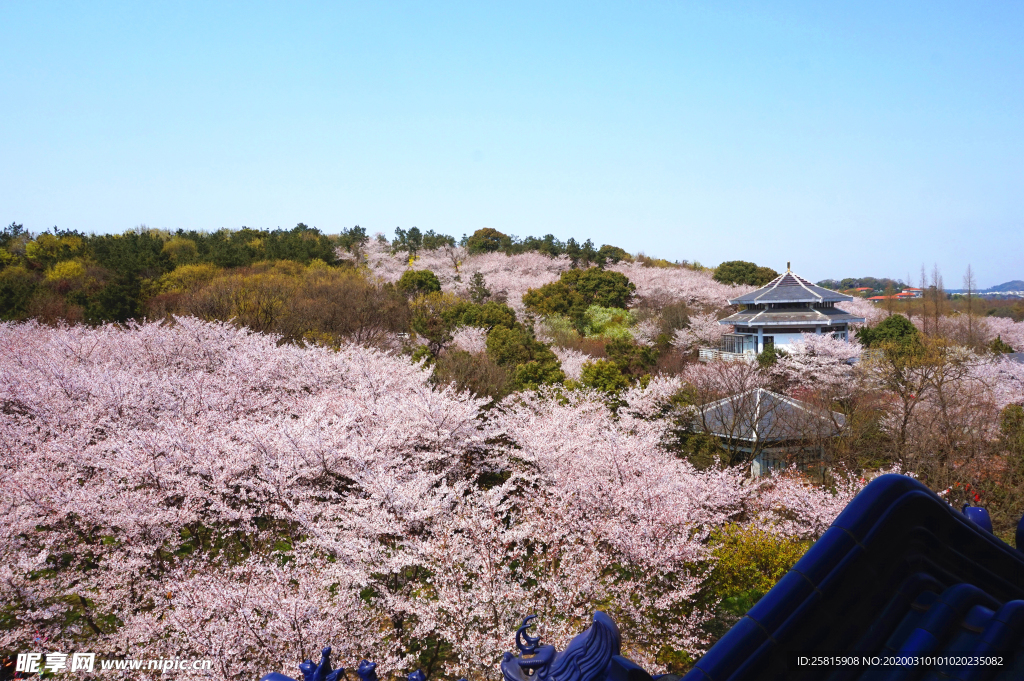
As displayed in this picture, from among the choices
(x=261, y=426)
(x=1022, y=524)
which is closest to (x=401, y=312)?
(x=261, y=426)

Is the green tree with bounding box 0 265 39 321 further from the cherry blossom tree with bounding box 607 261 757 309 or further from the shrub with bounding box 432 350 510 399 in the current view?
the cherry blossom tree with bounding box 607 261 757 309

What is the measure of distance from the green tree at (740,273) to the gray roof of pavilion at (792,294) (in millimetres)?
24596

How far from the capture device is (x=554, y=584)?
9.86m

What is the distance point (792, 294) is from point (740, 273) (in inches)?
1059

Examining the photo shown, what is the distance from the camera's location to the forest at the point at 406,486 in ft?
31.9

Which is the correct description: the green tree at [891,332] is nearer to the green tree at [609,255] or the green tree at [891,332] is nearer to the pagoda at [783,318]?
the pagoda at [783,318]

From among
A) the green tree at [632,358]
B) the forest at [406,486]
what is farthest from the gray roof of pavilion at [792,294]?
the green tree at [632,358]

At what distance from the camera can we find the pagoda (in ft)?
113

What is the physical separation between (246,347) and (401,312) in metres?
13.5

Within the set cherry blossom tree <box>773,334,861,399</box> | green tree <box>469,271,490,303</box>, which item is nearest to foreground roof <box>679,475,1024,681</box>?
cherry blossom tree <box>773,334,861,399</box>

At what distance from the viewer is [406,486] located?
11.6 metres

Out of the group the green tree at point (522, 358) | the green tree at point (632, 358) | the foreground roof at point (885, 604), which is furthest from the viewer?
the green tree at point (632, 358)

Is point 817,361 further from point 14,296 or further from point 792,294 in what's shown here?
point 14,296

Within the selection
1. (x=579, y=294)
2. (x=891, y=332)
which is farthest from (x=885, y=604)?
(x=579, y=294)
